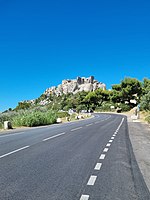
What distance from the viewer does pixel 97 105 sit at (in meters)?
115

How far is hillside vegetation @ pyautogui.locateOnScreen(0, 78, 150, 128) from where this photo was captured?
31.9 metres

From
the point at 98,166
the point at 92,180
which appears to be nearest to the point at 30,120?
the point at 98,166

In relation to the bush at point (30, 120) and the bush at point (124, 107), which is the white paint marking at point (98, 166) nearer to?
the bush at point (30, 120)

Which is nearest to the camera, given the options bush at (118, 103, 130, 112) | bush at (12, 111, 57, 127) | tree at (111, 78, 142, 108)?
bush at (12, 111, 57, 127)

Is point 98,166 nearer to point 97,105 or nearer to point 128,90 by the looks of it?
point 128,90

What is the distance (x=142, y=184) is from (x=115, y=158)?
→ 3168 mm

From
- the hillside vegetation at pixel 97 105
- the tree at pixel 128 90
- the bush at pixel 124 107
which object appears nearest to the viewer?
the hillside vegetation at pixel 97 105

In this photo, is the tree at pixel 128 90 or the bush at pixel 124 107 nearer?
the tree at pixel 128 90

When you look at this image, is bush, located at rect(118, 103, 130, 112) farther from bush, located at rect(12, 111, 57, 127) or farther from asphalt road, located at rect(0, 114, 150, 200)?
asphalt road, located at rect(0, 114, 150, 200)

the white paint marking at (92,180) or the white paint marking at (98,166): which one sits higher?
the white paint marking at (98,166)

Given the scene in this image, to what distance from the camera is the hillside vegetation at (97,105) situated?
31891 mm

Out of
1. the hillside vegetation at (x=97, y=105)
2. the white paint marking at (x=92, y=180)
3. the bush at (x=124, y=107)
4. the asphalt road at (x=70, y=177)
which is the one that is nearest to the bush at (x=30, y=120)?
the hillside vegetation at (x=97, y=105)

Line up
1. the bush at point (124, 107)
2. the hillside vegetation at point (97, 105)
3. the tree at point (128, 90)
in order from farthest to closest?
the bush at point (124, 107) < the tree at point (128, 90) < the hillside vegetation at point (97, 105)

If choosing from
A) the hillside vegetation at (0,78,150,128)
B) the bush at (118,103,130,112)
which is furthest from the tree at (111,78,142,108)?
the bush at (118,103,130,112)
